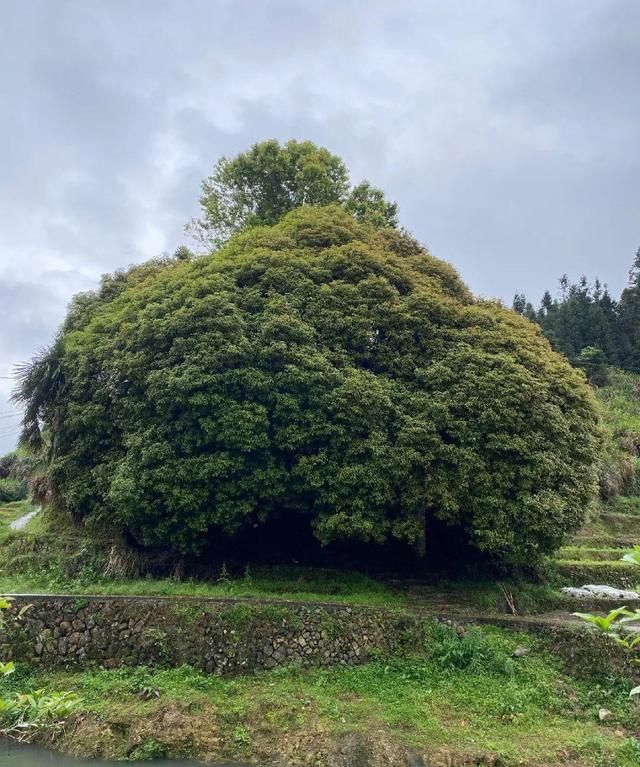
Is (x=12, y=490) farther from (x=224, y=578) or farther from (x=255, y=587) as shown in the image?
(x=255, y=587)

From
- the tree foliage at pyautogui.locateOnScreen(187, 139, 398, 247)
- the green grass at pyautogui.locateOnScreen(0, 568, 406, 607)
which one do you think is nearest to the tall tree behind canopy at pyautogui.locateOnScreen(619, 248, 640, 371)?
the tree foliage at pyautogui.locateOnScreen(187, 139, 398, 247)

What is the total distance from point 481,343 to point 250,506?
706cm

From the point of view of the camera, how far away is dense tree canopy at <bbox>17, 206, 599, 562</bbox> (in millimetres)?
13672

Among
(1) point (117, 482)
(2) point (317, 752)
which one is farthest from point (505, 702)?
(1) point (117, 482)

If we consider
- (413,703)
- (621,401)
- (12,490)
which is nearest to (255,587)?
(413,703)

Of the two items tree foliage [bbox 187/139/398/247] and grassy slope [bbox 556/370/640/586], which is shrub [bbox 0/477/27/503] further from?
grassy slope [bbox 556/370/640/586]

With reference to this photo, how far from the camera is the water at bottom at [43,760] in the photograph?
9859mm

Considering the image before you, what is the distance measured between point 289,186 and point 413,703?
2006cm

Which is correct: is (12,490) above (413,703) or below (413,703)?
above

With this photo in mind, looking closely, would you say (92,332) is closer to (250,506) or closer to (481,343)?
(250,506)

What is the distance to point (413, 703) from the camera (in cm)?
1115

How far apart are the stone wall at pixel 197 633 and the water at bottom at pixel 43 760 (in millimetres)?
2191

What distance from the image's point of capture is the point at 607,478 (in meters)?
25.5

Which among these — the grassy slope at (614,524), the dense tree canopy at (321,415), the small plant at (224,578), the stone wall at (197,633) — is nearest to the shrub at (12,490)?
the dense tree canopy at (321,415)
